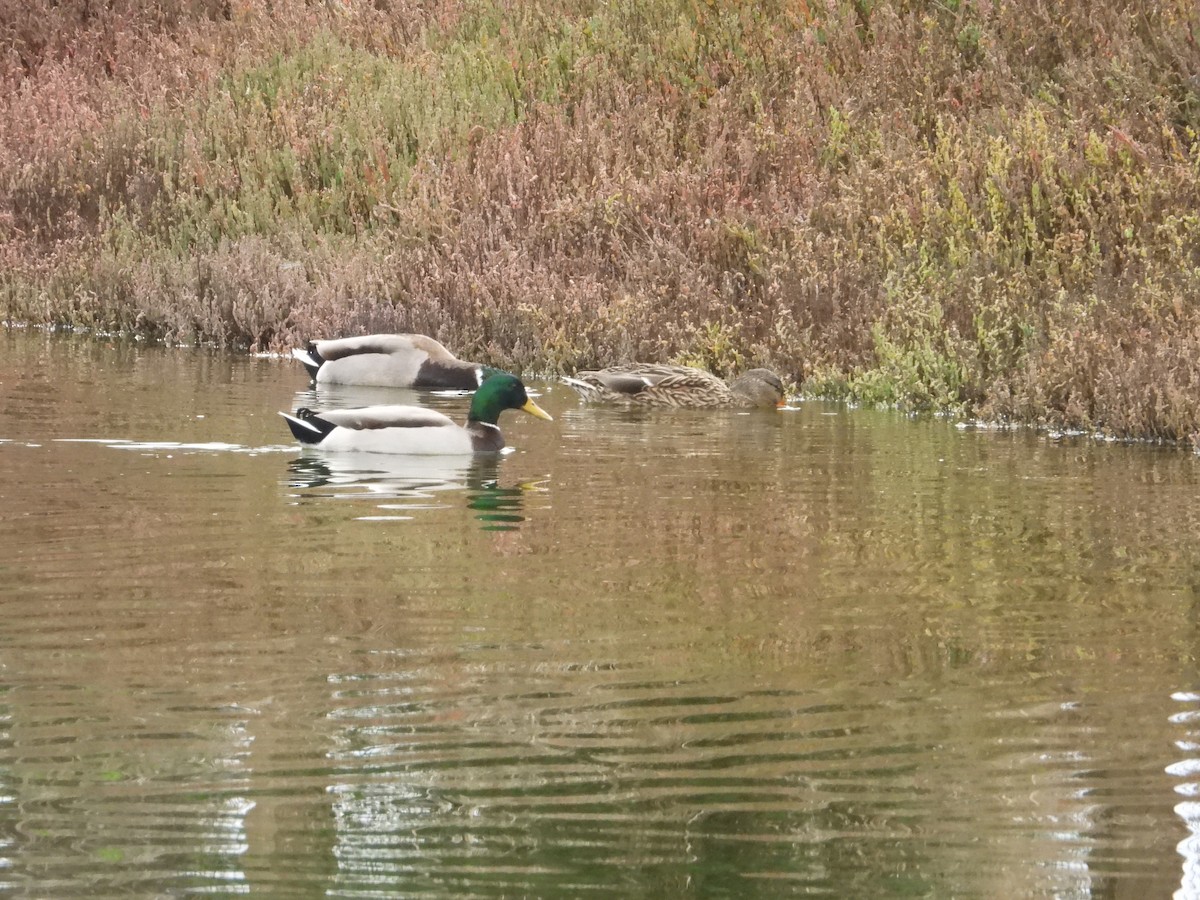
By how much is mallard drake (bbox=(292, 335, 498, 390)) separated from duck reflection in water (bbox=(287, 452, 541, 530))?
151 inches

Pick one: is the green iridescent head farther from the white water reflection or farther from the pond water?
the white water reflection

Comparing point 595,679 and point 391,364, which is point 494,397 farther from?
point 595,679

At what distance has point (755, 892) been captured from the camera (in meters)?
3.69

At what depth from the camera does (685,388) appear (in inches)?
547

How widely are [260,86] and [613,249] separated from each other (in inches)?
284

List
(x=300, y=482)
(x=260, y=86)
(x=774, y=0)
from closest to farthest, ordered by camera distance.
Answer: (x=300, y=482) < (x=774, y=0) < (x=260, y=86)

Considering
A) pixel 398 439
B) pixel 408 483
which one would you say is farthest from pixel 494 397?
pixel 408 483

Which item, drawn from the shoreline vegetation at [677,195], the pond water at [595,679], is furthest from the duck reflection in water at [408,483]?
the shoreline vegetation at [677,195]

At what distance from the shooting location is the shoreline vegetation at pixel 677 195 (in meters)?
13.9

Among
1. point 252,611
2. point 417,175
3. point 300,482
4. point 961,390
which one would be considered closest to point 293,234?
point 417,175

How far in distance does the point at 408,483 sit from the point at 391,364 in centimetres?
524

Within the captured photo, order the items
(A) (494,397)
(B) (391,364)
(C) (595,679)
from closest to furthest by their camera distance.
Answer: (C) (595,679) < (A) (494,397) < (B) (391,364)

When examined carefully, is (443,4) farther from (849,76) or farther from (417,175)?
(849,76)

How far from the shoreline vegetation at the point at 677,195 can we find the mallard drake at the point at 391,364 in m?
1.18
